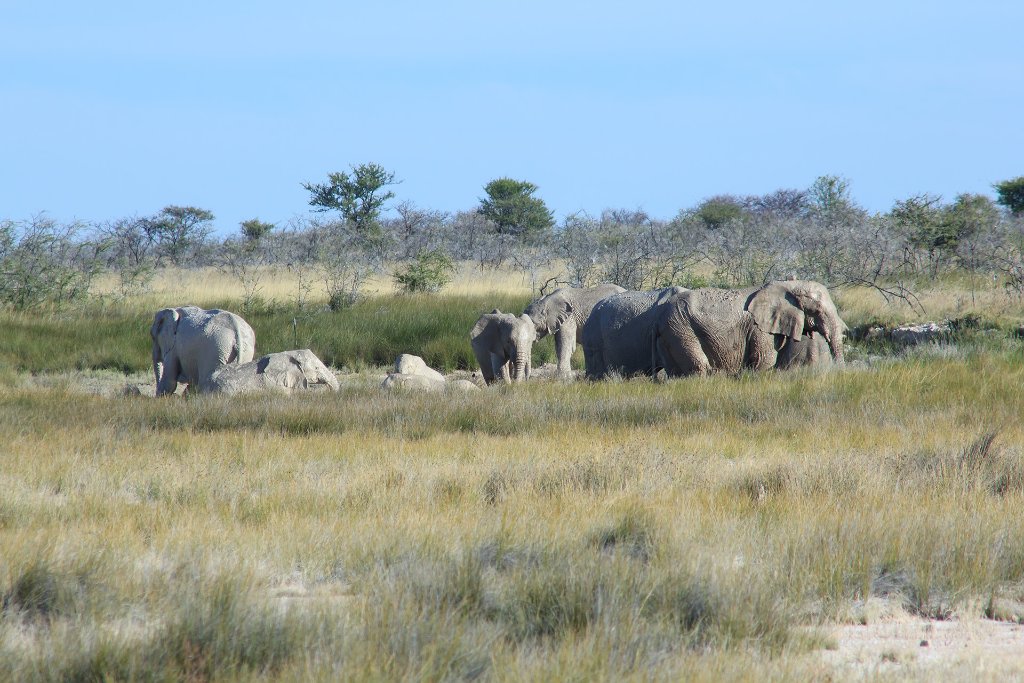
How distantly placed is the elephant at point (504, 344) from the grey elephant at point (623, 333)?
936 mm

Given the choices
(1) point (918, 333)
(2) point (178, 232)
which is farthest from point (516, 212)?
(1) point (918, 333)

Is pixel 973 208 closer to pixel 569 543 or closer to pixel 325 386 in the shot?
pixel 325 386

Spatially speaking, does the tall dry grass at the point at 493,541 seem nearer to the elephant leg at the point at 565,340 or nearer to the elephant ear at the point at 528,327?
the elephant ear at the point at 528,327

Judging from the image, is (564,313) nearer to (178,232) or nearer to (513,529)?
(513,529)

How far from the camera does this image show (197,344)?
15.1m

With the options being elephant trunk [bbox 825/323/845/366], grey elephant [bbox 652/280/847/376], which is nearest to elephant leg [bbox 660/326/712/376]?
grey elephant [bbox 652/280/847/376]

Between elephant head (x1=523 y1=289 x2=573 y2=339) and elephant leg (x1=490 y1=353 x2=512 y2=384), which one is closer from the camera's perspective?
elephant leg (x1=490 y1=353 x2=512 y2=384)

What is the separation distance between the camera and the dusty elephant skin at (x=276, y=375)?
1369cm

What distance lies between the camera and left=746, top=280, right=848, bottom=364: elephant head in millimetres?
13477

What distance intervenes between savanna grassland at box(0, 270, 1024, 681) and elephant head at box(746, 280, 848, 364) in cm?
122

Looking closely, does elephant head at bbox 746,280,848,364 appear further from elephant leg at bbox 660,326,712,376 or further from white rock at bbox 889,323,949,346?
white rock at bbox 889,323,949,346

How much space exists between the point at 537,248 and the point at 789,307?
26.4 meters

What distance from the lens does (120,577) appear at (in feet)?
16.6

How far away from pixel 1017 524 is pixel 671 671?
306 centimetres
